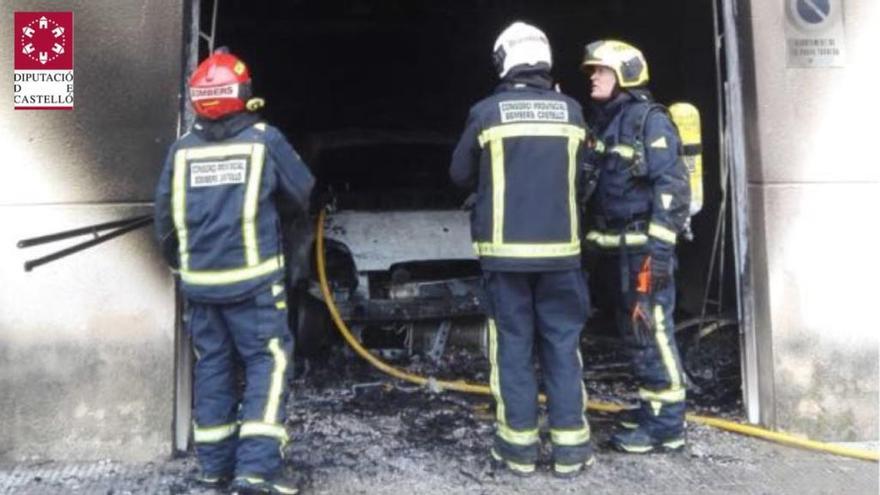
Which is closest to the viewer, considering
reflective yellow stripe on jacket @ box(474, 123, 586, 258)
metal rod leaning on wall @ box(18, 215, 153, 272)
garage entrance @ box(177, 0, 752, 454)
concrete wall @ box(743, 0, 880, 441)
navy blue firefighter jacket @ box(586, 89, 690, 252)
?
reflective yellow stripe on jacket @ box(474, 123, 586, 258)

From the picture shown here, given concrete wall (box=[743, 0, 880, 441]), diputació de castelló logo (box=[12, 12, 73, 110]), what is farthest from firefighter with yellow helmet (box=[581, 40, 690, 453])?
diputació de castelló logo (box=[12, 12, 73, 110])

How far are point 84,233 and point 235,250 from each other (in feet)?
3.08

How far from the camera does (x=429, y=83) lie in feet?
36.0

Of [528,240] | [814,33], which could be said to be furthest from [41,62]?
[814,33]

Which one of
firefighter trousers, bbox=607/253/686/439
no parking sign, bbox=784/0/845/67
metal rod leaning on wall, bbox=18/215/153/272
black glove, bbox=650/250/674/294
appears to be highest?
no parking sign, bbox=784/0/845/67

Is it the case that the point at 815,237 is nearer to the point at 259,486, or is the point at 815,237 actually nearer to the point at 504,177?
the point at 504,177

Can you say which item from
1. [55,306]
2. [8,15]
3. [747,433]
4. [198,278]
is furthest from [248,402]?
[747,433]

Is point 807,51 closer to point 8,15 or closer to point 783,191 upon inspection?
point 783,191

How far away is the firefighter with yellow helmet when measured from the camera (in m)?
4.82

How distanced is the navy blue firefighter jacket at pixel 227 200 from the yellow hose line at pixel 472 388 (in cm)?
175

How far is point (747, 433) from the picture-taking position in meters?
5.23

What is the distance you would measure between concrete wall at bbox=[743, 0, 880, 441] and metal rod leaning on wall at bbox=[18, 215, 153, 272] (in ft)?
10.9

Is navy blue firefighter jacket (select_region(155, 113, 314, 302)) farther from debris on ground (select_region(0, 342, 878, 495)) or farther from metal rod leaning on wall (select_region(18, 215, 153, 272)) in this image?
debris on ground (select_region(0, 342, 878, 495))

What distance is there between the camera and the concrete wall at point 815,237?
5.17 m
